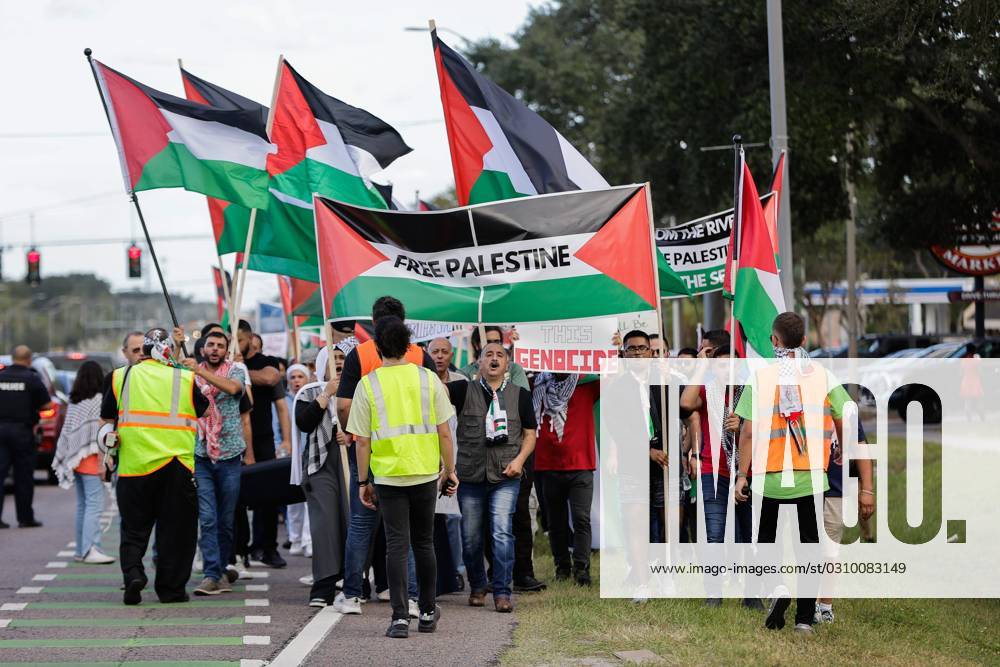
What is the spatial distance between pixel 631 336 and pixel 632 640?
8.61ft

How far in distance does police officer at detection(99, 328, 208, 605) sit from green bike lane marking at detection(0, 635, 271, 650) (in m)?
1.55

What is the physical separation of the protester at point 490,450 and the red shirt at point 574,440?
23.3 inches

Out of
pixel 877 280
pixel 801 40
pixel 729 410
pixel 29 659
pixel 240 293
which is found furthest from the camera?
pixel 877 280

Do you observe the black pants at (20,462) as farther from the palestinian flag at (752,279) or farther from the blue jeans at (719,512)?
the palestinian flag at (752,279)

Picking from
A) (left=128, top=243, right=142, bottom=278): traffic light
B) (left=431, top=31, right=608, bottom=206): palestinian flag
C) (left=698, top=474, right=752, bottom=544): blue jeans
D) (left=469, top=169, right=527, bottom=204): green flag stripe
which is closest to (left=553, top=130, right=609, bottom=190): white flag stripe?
(left=431, top=31, right=608, bottom=206): palestinian flag

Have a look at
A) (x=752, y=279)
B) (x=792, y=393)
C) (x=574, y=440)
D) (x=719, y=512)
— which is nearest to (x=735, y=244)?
(x=752, y=279)

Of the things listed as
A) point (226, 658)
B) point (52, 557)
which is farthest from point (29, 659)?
point (52, 557)

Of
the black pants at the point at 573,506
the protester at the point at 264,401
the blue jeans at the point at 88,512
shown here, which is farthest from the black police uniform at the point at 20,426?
the black pants at the point at 573,506

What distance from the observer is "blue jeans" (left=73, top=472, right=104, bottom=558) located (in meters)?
13.0

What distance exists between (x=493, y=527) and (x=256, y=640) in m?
1.91

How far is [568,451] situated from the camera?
1055cm

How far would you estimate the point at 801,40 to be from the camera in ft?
67.9

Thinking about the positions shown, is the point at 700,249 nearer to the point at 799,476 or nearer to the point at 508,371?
the point at 508,371

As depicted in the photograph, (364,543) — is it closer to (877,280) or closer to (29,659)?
(29,659)
